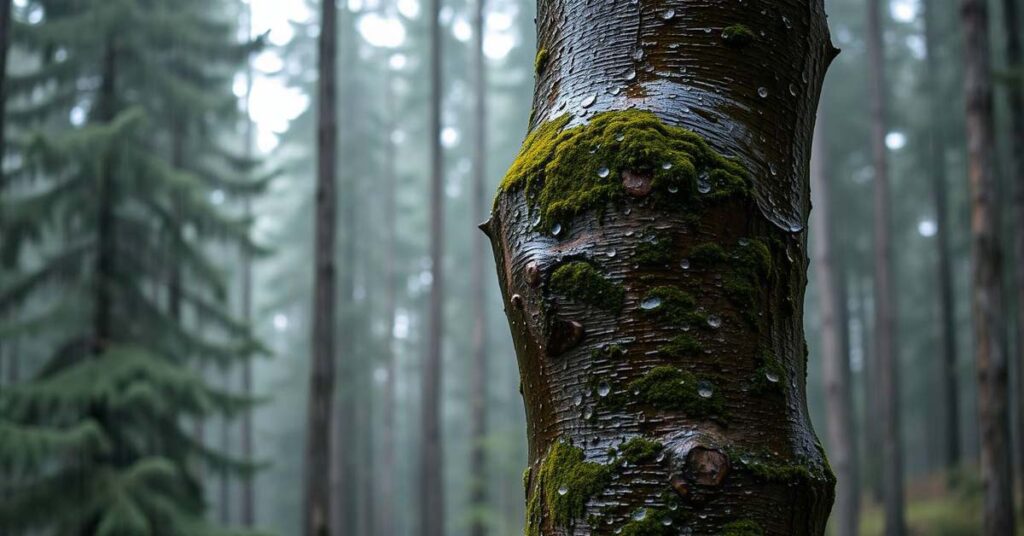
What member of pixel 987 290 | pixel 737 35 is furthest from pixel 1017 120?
pixel 737 35

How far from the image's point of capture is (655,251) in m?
1.15

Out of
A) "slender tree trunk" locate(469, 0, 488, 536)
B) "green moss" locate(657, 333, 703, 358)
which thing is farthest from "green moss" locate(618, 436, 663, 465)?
"slender tree trunk" locate(469, 0, 488, 536)

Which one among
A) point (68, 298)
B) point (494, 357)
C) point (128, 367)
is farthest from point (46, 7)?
point (494, 357)

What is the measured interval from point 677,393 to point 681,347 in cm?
6

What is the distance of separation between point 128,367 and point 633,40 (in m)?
11.6

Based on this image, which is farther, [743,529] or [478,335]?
[478,335]

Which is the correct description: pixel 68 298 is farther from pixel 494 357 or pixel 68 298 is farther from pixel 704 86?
pixel 494 357

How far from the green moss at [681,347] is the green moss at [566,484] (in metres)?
0.17

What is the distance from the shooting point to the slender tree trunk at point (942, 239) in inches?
835

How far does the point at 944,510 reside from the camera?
66.1ft

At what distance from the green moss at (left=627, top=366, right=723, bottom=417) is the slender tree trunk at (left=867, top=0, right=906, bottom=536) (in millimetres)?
16544

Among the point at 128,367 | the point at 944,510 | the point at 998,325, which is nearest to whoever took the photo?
the point at 998,325

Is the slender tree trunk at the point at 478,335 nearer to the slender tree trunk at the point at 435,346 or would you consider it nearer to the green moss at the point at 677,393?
the slender tree trunk at the point at 435,346

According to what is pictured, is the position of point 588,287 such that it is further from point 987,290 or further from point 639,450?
point 987,290
